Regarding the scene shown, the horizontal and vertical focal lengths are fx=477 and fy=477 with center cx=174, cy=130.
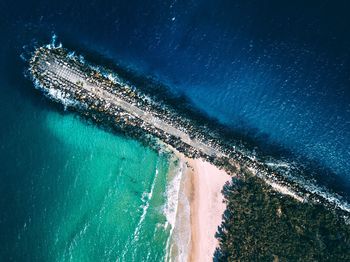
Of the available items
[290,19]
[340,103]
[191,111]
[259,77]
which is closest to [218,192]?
[191,111]

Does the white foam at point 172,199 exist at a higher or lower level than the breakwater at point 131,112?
lower

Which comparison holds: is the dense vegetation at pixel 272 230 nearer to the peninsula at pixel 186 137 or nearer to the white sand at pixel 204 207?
the peninsula at pixel 186 137

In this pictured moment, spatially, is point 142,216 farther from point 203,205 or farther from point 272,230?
point 272,230

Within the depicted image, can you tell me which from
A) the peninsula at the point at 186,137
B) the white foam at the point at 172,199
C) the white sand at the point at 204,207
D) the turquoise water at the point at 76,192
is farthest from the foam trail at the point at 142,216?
the peninsula at the point at 186,137

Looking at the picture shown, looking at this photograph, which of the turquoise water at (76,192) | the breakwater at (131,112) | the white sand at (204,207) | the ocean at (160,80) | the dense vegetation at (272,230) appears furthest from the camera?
the white sand at (204,207)

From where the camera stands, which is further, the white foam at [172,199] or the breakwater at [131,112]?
the white foam at [172,199]

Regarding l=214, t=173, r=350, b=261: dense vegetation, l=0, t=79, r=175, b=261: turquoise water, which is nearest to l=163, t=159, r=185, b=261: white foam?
l=0, t=79, r=175, b=261: turquoise water

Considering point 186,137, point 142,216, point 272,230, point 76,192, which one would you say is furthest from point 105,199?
point 272,230
